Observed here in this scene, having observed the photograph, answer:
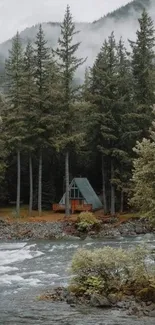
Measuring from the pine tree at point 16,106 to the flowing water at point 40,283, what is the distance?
45.4ft

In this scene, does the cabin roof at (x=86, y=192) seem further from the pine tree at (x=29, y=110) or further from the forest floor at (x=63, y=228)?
the forest floor at (x=63, y=228)

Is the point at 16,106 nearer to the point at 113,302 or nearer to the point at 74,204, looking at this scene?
the point at 74,204

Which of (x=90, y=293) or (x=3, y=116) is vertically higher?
(x=3, y=116)

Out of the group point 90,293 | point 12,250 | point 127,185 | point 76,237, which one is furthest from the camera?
point 127,185

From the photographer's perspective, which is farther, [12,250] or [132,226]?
[132,226]

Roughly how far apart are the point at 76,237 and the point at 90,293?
1986 cm

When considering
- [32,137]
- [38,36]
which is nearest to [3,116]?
[32,137]

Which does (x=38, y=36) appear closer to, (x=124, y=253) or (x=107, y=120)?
(x=107, y=120)

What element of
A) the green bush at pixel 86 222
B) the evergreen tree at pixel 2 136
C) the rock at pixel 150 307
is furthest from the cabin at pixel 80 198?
the rock at pixel 150 307

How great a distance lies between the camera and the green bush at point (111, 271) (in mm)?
18438

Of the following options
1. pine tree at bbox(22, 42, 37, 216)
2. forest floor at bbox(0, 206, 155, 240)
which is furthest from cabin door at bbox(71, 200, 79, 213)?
forest floor at bbox(0, 206, 155, 240)

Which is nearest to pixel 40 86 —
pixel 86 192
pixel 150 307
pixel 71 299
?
pixel 86 192

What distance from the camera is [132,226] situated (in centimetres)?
4162

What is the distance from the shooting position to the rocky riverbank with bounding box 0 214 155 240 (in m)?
38.8
